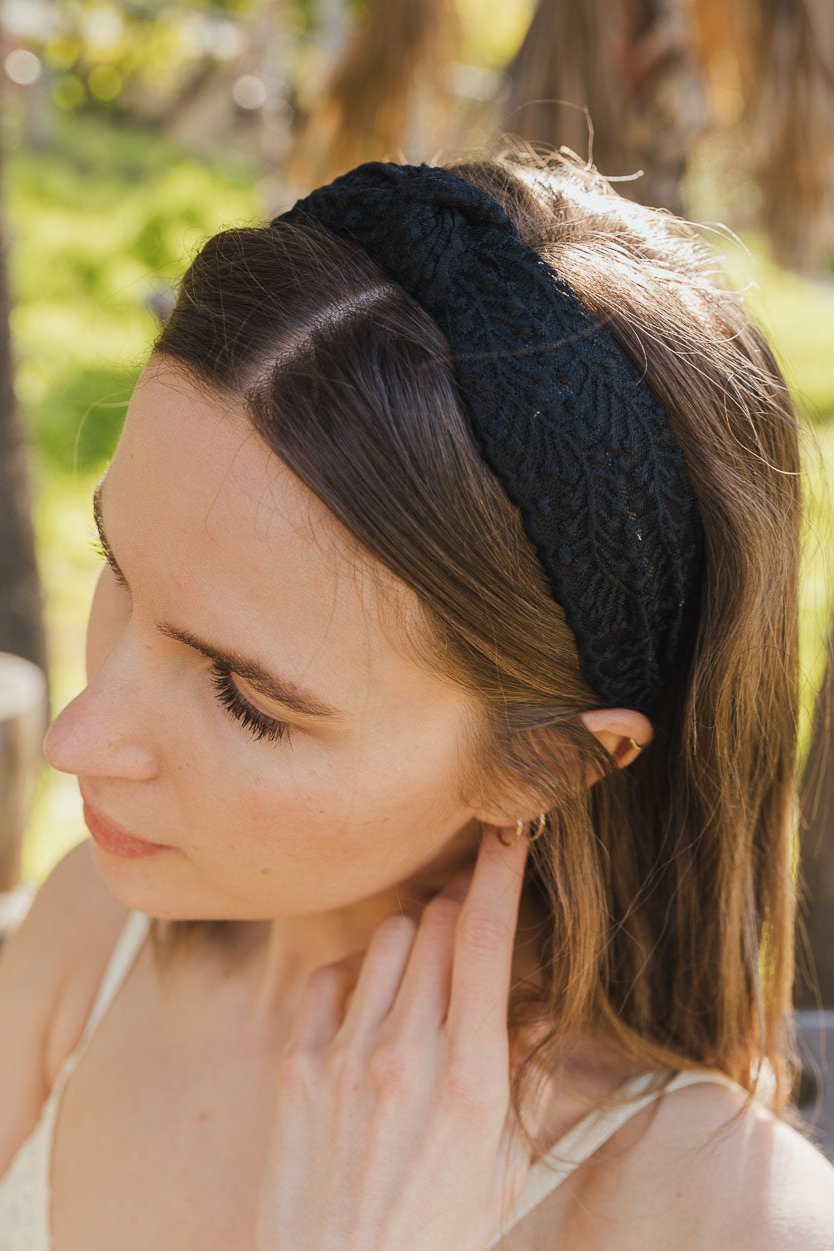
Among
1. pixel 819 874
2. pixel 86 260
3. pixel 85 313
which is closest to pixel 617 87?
pixel 819 874

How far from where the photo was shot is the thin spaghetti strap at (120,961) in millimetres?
1884

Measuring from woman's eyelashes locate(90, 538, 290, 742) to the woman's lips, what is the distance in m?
0.19

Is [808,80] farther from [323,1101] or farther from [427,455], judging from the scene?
A: [323,1101]

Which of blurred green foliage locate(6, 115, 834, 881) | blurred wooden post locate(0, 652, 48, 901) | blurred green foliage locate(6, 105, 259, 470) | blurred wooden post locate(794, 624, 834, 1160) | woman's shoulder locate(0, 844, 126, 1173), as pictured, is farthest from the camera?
blurred green foliage locate(6, 105, 259, 470)

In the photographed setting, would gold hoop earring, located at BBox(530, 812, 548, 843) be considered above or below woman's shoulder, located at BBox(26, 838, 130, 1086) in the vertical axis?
above

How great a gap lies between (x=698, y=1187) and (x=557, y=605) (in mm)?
643

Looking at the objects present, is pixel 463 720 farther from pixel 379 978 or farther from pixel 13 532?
pixel 13 532

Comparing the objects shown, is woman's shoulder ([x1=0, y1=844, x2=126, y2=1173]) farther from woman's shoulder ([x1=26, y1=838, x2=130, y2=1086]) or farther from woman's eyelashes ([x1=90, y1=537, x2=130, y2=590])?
woman's eyelashes ([x1=90, y1=537, x2=130, y2=590])

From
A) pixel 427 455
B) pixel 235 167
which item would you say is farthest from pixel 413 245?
pixel 235 167

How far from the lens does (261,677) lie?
125 cm

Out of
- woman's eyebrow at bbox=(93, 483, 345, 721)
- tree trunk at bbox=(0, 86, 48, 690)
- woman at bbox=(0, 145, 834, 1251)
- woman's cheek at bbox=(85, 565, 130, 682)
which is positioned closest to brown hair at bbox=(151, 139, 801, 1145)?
woman at bbox=(0, 145, 834, 1251)

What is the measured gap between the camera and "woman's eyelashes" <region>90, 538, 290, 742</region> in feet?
4.26

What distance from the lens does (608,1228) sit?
1.42 metres

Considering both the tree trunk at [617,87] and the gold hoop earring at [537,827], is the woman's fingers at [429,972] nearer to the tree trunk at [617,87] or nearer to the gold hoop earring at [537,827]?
the gold hoop earring at [537,827]
